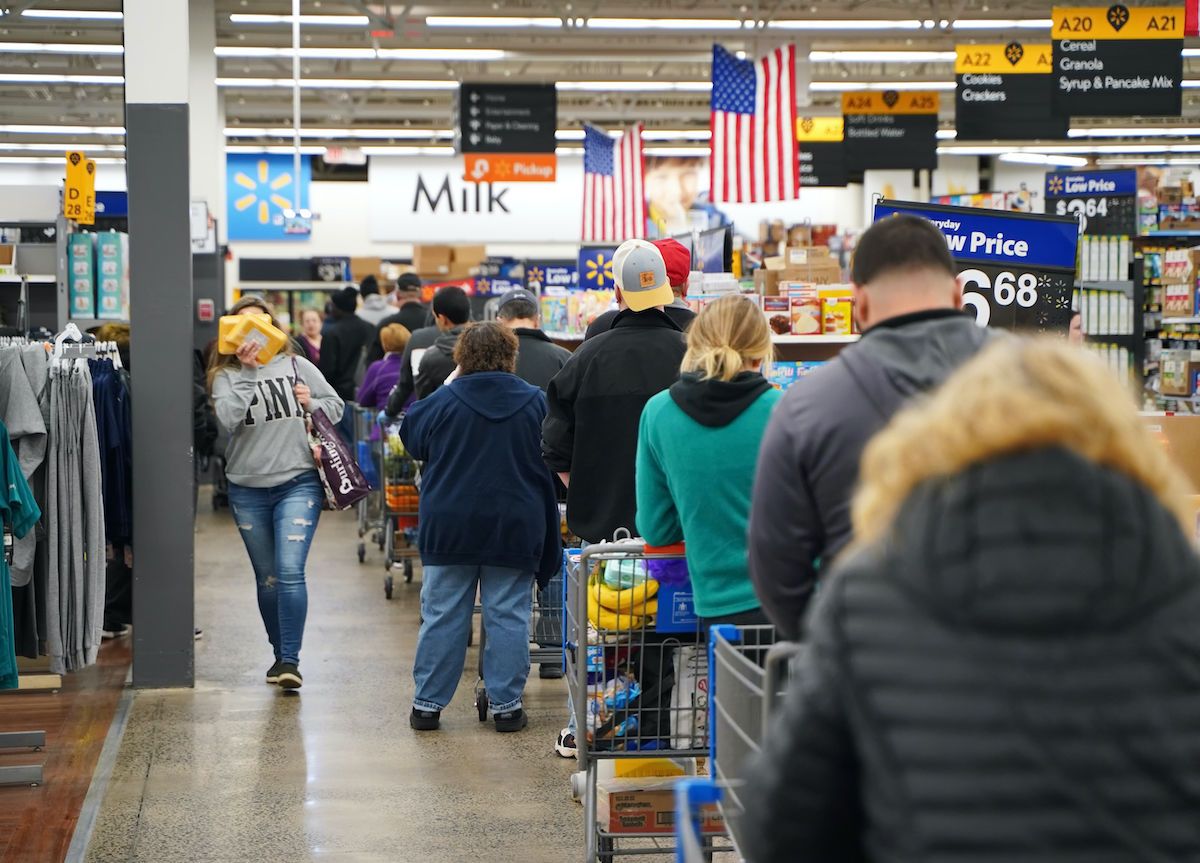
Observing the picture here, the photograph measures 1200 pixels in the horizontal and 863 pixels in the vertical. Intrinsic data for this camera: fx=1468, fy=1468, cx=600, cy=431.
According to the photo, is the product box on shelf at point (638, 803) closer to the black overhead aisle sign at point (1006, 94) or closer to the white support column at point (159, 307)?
the white support column at point (159, 307)

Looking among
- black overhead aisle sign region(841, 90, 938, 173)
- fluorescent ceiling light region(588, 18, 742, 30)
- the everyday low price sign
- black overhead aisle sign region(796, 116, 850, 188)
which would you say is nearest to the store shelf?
the everyday low price sign

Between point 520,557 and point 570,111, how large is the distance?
19.7 metres

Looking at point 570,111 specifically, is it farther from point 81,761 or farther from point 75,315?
point 81,761

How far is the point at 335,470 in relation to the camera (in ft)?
22.1

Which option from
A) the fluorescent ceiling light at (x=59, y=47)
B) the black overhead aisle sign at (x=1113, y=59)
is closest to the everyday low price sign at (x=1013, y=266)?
the black overhead aisle sign at (x=1113, y=59)

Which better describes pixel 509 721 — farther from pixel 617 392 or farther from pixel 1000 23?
pixel 1000 23

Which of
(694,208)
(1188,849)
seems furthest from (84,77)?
(1188,849)

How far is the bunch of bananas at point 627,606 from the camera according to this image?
13.5 feet

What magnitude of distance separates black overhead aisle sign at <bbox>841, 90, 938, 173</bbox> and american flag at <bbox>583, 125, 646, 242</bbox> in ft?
9.10

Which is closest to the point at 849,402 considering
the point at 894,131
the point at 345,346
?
the point at 345,346

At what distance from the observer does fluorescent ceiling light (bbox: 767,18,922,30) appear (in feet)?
53.1

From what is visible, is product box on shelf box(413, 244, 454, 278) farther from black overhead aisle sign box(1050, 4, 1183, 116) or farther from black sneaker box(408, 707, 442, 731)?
black sneaker box(408, 707, 442, 731)

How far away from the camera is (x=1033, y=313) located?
5.14 m

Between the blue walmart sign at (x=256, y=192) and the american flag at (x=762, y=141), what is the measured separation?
44.0 ft
